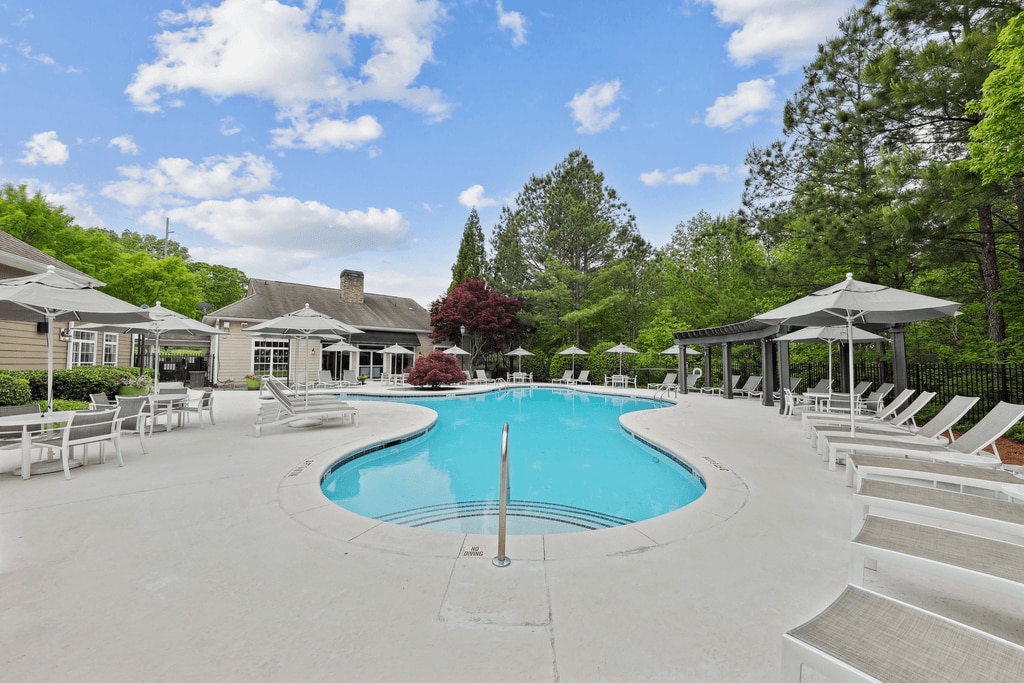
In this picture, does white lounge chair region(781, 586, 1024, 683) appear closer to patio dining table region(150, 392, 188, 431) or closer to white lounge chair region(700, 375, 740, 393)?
patio dining table region(150, 392, 188, 431)

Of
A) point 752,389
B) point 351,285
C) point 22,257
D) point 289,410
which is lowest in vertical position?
point 752,389

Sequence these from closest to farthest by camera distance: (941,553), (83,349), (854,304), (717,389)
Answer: (941,553) → (854,304) → (83,349) → (717,389)

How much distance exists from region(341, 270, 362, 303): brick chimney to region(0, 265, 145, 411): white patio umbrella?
66.2 ft

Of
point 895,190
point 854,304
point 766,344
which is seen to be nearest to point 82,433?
point 854,304

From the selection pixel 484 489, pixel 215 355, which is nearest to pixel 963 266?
pixel 484 489

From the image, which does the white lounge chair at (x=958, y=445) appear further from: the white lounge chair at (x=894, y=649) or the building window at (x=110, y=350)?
the building window at (x=110, y=350)

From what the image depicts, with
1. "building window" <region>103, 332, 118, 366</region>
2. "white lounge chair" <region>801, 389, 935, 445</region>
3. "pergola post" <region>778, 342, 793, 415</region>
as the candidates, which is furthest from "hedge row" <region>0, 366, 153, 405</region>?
"pergola post" <region>778, 342, 793, 415</region>

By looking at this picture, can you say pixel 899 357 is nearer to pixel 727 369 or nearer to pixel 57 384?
pixel 727 369

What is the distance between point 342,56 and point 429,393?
11.6 meters

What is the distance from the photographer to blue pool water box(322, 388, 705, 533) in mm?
4801

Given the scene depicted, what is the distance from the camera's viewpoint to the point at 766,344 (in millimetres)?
14188

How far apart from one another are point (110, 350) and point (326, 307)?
9934 millimetres

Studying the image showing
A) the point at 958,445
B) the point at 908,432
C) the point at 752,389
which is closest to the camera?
the point at 958,445

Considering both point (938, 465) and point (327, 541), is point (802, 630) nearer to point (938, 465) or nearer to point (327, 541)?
point (327, 541)
